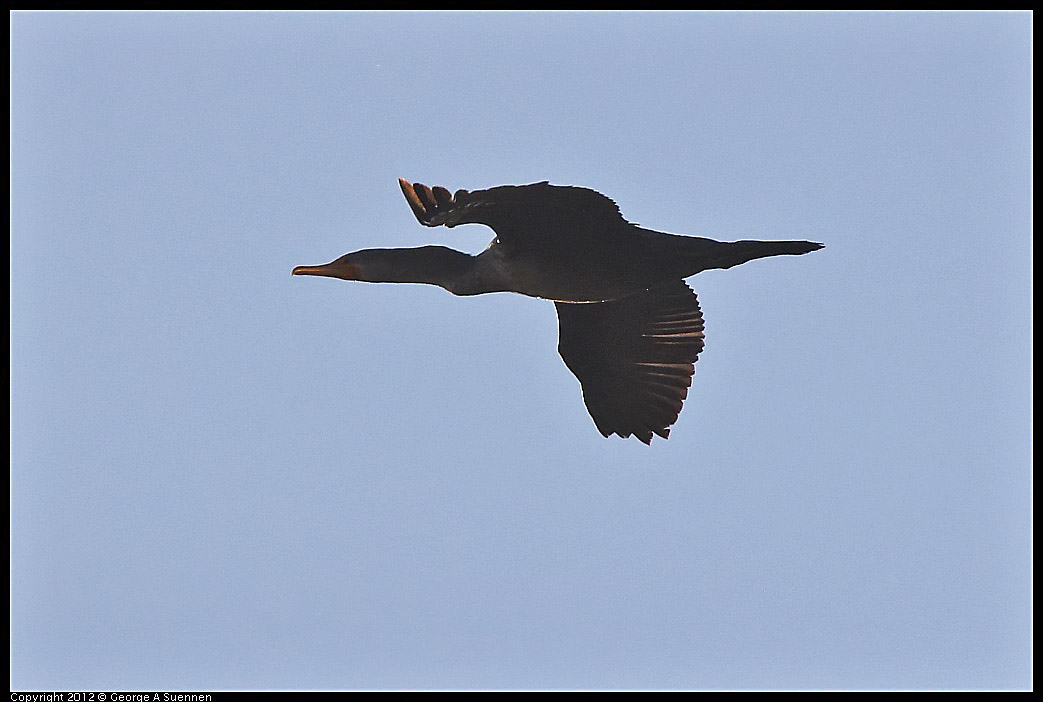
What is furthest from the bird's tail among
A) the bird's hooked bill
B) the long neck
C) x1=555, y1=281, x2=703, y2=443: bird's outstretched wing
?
the bird's hooked bill

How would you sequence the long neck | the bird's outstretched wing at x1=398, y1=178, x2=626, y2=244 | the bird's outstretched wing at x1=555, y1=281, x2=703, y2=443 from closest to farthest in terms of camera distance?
the bird's outstretched wing at x1=398, y1=178, x2=626, y2=244 < the long neck < the bird's outstretched wing at x1=555, y1=281, x2=703, y2=443

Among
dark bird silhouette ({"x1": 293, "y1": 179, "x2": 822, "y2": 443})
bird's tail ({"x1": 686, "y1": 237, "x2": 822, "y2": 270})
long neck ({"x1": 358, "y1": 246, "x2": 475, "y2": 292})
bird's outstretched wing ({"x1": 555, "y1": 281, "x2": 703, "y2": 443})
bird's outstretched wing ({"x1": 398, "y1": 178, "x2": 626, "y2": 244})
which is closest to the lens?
bird's outstretched wing ({"x1": 398, "y1": 178, "x2": 626, "y2": 244})

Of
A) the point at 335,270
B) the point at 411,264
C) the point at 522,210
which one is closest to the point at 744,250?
the point at 522,210

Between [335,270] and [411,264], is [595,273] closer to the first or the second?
[411,264]

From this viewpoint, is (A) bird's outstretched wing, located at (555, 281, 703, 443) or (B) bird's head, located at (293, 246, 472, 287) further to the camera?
(A) bird's outstretched wing, located at (555, 281, 703, 443)

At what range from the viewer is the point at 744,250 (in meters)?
9.59

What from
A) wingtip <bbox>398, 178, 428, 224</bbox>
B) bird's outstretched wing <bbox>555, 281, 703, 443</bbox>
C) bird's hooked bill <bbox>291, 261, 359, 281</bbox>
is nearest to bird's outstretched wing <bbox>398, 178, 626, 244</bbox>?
wingtip <bbox>398, 178, 428, 224</bbox>

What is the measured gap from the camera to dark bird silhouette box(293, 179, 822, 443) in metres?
9.07

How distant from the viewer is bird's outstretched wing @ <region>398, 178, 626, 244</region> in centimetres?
873

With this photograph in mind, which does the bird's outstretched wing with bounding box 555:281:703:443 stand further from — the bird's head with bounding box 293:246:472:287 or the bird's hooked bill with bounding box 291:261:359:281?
the bird's hooked bill with bounding box 291:261:359:281

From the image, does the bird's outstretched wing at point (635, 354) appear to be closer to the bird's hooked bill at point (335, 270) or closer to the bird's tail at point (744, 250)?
the bird's tail at point (744, 250)

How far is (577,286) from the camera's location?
9727mm

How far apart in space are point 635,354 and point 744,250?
155 centimetres
